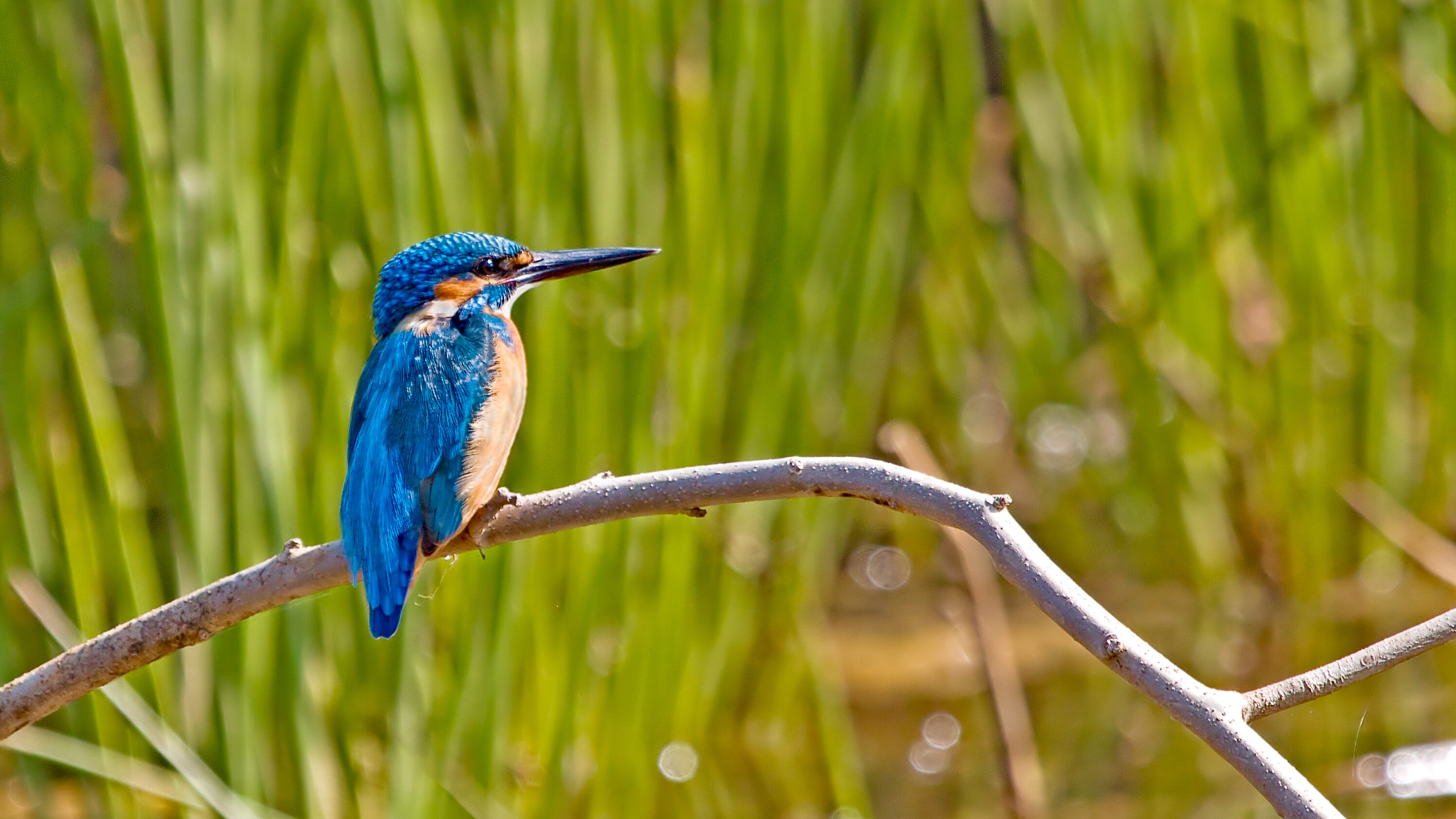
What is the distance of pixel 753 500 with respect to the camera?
1.31m

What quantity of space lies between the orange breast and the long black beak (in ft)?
0.29

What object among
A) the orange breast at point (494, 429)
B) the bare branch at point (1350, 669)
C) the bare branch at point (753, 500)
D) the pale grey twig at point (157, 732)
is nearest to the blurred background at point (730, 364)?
the pale grey twig at point (157, 732)

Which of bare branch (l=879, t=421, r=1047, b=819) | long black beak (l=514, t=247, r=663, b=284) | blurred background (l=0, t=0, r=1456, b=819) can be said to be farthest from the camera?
bare branch (l=879, t=421, r=1047, b=819)

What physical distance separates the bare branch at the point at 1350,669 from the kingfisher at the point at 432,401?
968 millimetres

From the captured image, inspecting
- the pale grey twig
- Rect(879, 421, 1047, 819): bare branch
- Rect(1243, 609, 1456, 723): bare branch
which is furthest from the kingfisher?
Rect(1243, 609, 1456, 723): bare branch

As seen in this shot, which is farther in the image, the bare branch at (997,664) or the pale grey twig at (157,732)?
the bare branch at (997,664)

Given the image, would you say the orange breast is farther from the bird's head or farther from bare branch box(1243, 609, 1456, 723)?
→ bare branch box(1243, 609, 1456, 723)

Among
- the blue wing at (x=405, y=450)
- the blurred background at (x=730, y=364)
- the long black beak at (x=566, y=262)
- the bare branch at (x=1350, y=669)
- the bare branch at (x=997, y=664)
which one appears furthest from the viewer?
the bare branch at (x=997, y=664)

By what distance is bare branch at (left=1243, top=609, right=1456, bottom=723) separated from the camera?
1.09 meters

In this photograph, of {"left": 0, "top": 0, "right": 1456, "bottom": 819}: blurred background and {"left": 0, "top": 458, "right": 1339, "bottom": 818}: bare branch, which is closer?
{"left": 0, "top": 458, "right": 1339, "bottom": 818}: bare branch

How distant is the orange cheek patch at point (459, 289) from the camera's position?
2131mm

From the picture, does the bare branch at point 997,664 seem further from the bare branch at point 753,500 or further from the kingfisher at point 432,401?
the bare branch at point 753,500

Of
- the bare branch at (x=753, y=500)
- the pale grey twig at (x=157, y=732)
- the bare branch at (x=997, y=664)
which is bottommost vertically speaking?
the pale grey twig at (x=157, y=732)

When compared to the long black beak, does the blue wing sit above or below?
below
